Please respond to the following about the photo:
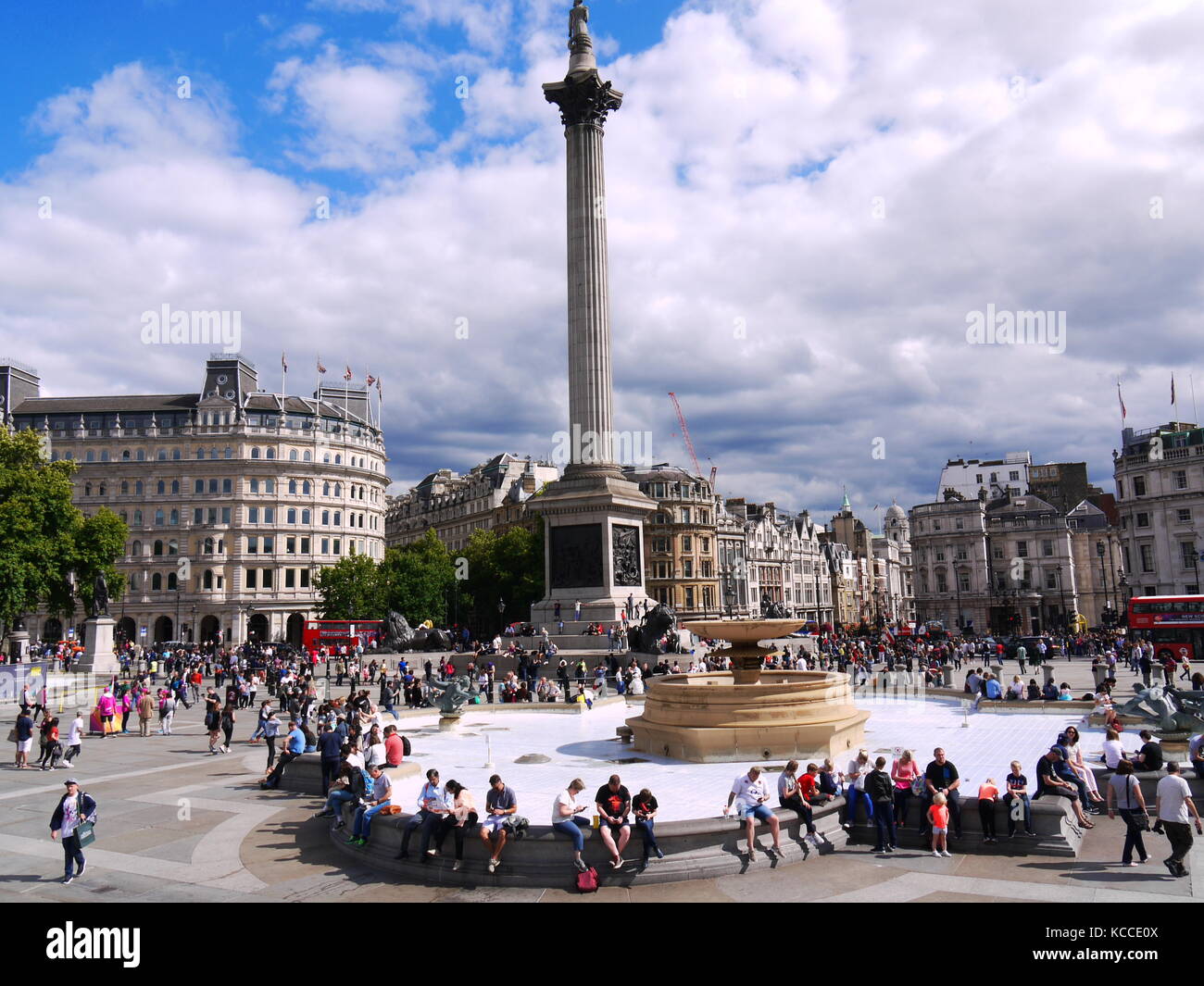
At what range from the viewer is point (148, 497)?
80.1m

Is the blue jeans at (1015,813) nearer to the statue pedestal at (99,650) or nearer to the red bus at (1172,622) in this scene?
the red bus at (1172,622)

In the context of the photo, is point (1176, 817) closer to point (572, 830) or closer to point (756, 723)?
point (572, 830)

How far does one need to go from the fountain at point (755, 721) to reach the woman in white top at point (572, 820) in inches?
251

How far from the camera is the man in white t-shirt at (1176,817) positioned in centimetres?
942

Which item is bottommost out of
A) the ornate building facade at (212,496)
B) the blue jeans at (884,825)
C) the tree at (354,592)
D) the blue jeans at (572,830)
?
A: the blue jeans at (884,825)

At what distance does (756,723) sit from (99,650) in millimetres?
39871

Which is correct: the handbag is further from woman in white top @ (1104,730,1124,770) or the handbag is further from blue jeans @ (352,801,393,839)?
woman in white top @ (1104,730,1124,770)

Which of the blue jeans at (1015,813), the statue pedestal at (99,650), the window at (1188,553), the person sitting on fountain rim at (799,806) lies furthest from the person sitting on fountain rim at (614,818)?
the window at (1188,553)

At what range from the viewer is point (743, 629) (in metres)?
17.8

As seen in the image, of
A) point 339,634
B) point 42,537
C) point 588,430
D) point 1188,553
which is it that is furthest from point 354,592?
point 1188,553

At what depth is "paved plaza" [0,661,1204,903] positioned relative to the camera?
31.3ft

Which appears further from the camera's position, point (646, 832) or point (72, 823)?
point (72, 823)

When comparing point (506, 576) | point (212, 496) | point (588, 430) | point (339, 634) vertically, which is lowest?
point (339, 634)

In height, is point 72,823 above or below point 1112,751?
below
